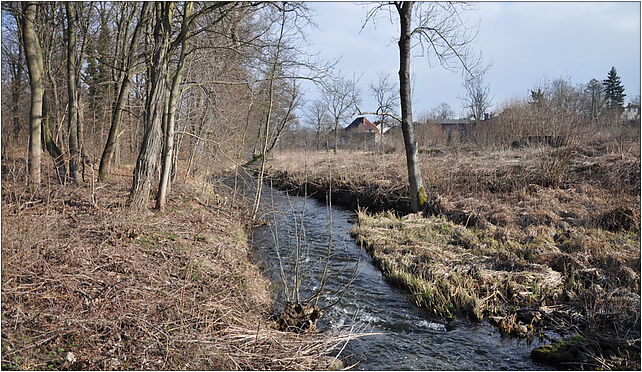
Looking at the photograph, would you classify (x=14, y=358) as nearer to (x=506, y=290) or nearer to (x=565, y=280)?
(x=506, y=290)

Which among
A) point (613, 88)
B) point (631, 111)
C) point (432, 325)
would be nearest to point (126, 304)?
point (432, 325)

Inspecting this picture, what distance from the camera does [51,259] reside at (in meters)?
5.21

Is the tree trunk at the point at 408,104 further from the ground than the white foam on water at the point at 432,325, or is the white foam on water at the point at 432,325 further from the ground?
the tree trunk at the point at 408,104

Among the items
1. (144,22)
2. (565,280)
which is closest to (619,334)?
(565,280)

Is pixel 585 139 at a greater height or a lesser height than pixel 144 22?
lesser

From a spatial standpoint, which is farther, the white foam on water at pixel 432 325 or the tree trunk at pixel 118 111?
the tree trunk at pixel 118 111

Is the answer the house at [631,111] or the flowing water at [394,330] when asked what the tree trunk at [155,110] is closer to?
the flowing water at [394,330]

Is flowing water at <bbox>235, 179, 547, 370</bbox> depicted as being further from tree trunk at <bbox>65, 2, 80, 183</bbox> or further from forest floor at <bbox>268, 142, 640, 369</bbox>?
tree trunk at <bbox>65, 2, 80, 183</bbox>

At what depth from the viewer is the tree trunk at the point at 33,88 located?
870 centimetres

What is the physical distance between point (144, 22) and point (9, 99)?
40.4 ft

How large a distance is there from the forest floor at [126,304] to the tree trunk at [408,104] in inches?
273

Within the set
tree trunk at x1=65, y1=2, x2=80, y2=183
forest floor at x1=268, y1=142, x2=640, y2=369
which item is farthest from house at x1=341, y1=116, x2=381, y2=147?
tree trunk at x1=65, y1=2, x2=80, y2=183

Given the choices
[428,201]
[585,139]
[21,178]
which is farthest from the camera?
[585,139]

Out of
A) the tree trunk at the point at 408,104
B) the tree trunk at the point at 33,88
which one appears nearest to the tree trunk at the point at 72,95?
the tree trunk at the point at 33,88
